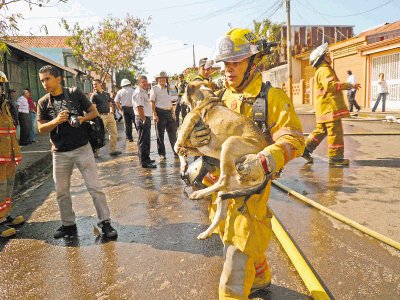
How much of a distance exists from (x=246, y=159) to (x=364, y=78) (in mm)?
19789

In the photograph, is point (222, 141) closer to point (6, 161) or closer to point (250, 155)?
point (250, 155)

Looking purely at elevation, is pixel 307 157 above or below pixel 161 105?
below

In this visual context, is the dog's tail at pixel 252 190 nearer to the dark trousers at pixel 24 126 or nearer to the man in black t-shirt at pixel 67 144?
the man in black t-shirt at pixel 67 144

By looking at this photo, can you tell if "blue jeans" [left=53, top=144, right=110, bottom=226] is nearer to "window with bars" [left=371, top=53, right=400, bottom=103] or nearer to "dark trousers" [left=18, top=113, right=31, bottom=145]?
"dark trousers" [left=18, top=113, right=31, bottom=145]

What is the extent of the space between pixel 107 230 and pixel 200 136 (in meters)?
2.25

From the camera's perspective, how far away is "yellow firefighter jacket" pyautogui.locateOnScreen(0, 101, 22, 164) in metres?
3.98

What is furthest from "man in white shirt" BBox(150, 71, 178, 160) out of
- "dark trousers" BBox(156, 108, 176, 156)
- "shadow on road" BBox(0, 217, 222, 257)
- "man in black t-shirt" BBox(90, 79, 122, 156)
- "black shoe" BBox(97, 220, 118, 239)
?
"black shoe" BBox(97, 220, 118, 239)

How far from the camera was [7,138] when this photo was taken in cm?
405

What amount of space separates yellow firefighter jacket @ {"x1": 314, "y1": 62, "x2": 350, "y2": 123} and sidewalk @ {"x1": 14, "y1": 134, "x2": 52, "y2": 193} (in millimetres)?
5666

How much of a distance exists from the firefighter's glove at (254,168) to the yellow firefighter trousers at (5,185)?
3421 mm

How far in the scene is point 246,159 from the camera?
1.71 metres

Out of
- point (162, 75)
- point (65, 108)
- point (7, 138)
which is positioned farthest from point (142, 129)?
point (65, 108)

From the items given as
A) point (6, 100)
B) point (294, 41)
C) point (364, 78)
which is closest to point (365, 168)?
point (6, 100)

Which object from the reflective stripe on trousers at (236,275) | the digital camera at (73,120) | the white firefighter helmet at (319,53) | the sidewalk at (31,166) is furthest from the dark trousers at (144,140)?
the reflective stripe on trousers at (236,275)
